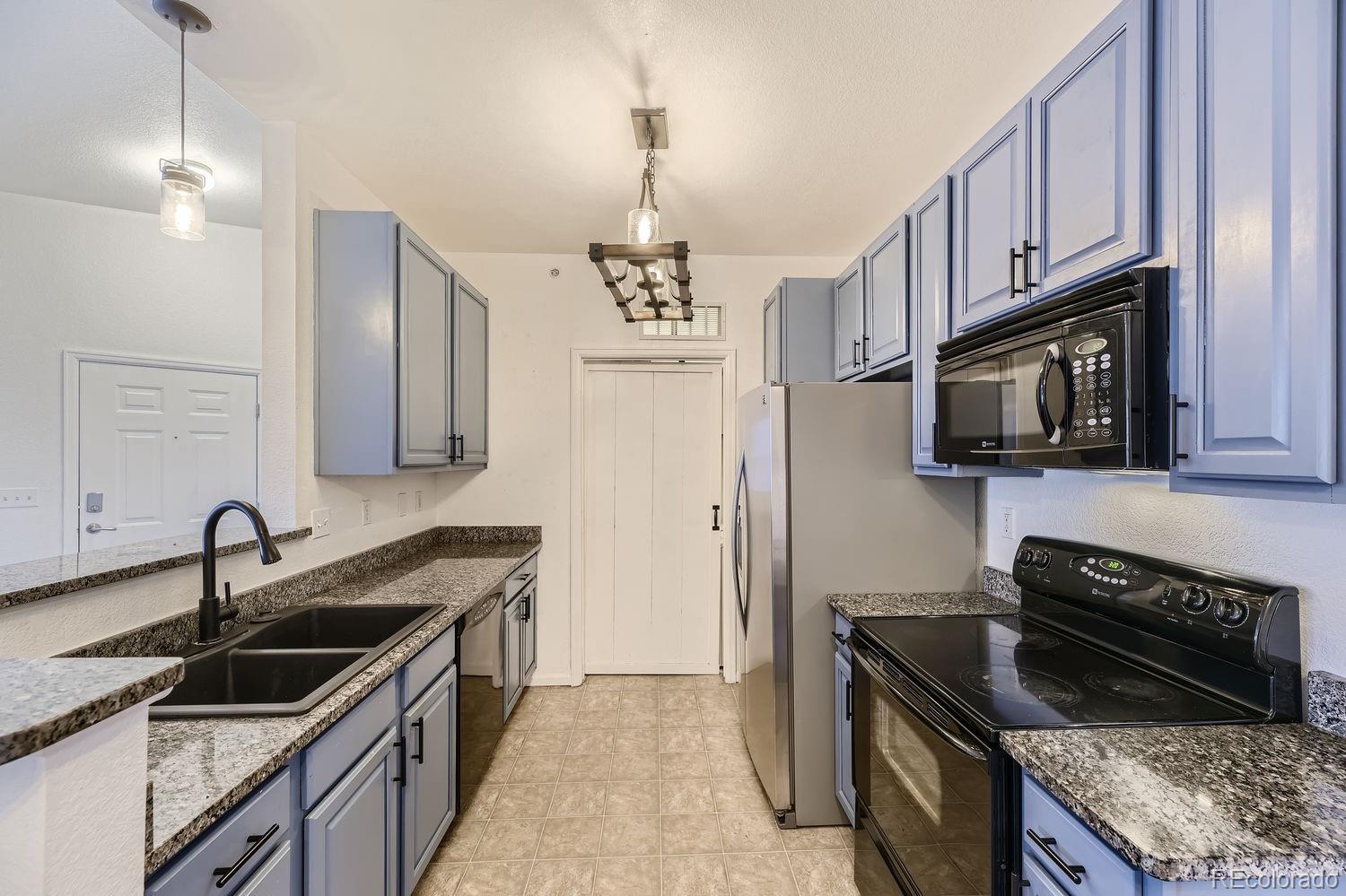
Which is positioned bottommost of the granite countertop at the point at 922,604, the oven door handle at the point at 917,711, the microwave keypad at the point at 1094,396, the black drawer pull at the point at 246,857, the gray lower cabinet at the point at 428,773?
the gray lower cabinet at the point at 428,773

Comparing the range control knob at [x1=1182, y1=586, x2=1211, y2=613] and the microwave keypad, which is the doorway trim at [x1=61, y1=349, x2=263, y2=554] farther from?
the range control knob at [x1=1182, y1=586, x2=1211, y2=613]

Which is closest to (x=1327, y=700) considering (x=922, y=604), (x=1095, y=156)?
(x=922, y=604)

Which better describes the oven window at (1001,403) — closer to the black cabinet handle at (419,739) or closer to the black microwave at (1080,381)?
the black microwave at (1080,381)

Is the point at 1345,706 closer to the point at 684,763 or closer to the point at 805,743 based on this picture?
the point at 805,743

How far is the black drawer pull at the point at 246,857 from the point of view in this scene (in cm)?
91

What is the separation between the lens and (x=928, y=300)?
1.92 m

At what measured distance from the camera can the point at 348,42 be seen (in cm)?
169

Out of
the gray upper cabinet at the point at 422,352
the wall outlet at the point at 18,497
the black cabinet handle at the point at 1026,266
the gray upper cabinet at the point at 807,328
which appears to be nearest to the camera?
the black cabinet handle at the point at 1026,266

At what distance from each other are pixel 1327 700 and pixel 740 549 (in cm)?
176

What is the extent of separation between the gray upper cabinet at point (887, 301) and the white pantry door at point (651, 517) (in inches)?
50.3

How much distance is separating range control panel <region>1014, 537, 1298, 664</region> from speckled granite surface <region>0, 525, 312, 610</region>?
99.7 inches

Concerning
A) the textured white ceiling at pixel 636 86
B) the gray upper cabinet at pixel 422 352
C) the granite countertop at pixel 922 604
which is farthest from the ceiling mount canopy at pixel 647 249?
the granite countertop at pixel 922 604

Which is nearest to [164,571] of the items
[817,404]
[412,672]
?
[412,672]

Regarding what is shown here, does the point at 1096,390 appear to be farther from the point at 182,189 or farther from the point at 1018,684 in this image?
the point at 182,189
